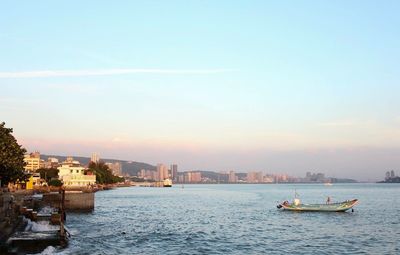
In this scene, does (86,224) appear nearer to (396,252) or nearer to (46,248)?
(46,248)

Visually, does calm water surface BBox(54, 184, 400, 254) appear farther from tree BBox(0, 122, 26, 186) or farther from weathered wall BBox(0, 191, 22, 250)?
tree BBox(0, 122, 26, 186)

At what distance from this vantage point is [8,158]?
3007 inches

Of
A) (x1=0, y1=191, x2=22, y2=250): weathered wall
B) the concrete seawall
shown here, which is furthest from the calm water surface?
(x1=0, y1=191, x2=22, y2=250): weathered wall

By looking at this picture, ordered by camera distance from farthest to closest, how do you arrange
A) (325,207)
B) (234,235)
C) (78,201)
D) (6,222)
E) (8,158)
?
(325,207) → (78,201) → (8,158) → (234,235) → (6,222)

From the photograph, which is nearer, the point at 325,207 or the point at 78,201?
the point at 78,201

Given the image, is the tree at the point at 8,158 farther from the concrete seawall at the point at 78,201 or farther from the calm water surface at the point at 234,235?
the calm water surface at the point at 234,235

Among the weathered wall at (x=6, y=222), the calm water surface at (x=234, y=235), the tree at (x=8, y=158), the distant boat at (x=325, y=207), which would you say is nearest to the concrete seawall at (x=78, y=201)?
the calm water surface at (x=234, y=235)

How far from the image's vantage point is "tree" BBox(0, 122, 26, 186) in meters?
75.4

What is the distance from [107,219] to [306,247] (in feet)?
129

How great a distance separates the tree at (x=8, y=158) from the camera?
7538 cm

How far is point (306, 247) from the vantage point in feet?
155

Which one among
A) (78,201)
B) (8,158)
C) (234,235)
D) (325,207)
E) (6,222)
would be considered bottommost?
(234,235)

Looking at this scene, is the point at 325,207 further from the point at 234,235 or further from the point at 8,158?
the point at 8,158

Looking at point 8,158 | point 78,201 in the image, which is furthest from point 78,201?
point 8,158
